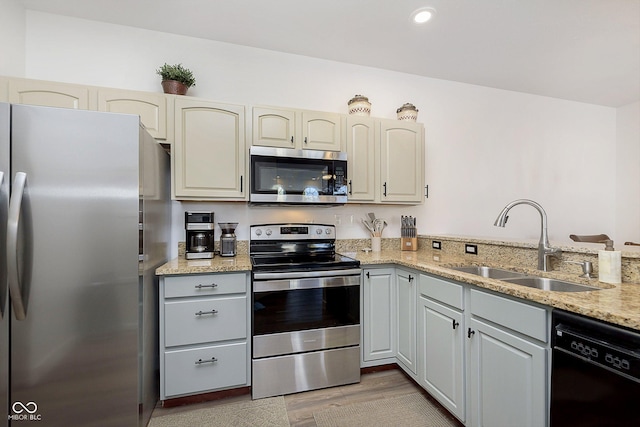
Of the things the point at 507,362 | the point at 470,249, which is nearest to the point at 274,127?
the point at 470,249

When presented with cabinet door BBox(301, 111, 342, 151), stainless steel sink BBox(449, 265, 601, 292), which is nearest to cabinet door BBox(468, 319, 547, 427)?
stainless steel sink BBox(449, 265, 601, 292)

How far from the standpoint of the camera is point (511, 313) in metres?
1.31

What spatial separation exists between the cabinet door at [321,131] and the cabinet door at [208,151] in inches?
20.4

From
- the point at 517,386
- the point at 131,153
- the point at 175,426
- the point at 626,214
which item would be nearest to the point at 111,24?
the point at 131,153

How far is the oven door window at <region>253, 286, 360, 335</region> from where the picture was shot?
1948mm

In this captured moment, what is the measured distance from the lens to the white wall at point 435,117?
7.60 ft

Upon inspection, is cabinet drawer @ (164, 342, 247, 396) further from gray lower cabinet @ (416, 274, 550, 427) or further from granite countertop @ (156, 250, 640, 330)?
gray lower cabinet @ (416, 274, 550, 427)

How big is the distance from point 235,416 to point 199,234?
1256 millimetres

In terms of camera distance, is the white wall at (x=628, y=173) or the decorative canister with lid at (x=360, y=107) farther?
the white wall at (x=628, y=173)

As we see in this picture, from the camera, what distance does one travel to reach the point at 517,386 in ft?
4.17

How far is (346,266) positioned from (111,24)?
2.72 metres

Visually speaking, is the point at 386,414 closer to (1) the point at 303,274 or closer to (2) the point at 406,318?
(2) the point at 406,318

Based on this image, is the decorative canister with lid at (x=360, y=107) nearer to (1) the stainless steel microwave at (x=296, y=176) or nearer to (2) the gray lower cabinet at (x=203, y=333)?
(1) the stainless steel microwave at (x=296, y=176)

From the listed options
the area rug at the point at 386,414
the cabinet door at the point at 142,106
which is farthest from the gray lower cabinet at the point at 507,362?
the cabinet door at the point at 142,106
